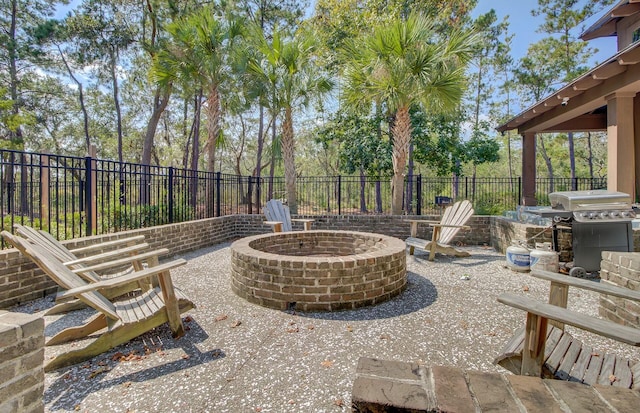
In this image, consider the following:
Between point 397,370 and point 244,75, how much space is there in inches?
367

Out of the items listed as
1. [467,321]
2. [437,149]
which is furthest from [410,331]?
[437,149]

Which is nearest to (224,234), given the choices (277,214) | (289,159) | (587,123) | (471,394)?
(277,214)

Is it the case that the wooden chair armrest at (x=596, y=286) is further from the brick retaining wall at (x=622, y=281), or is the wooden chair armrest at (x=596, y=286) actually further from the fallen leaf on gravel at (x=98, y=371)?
the fallen leaf on gravel at (x=98, y=371)

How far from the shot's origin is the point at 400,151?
27.1 ft

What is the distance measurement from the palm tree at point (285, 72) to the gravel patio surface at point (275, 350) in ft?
19.7

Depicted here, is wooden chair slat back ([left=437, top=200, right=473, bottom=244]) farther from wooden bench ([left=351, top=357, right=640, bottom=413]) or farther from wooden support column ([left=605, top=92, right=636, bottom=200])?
wooden bench ([left=351, top=357, right=640, bottom=413])

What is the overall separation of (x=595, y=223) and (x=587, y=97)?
10.3 feet

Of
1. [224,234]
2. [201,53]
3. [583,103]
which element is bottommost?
[224,234]

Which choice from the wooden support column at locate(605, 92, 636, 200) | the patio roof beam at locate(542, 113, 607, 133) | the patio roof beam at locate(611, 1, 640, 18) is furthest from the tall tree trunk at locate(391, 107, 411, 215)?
the patio roof beam at locate(611, 1, 640, 18)

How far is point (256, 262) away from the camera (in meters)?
3.63

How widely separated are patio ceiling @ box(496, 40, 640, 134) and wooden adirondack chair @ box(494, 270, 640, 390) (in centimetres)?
474

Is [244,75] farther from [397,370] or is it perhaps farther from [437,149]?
[397,370]

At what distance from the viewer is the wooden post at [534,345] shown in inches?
66.8

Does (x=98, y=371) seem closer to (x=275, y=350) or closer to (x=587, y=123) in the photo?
(x=275, y=350)
